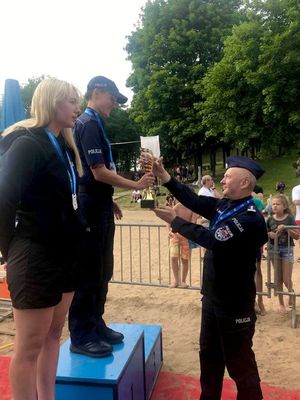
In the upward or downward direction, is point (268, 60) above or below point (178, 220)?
above

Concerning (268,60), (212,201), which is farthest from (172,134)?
(212,201)

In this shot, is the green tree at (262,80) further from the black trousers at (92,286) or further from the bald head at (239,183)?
the black trousers at (92,286)

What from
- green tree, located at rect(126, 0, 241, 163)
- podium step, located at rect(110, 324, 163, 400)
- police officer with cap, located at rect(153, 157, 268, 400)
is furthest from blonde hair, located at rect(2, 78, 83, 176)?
green tree, located at rect(126, 0, 241, 163)

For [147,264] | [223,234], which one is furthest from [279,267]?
[147,264]

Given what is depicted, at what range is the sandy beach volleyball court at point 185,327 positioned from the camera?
4.08 m

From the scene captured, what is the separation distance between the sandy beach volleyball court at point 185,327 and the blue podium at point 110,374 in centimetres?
87

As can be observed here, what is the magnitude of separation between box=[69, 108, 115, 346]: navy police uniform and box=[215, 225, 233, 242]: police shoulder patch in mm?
857

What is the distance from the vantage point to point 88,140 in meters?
2.82

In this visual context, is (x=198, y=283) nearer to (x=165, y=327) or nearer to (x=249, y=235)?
(x=165, y=327)

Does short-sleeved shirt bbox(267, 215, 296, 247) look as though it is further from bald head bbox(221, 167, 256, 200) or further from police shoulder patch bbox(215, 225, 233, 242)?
police shoulder patch bbox(215, 225, 233, 242)

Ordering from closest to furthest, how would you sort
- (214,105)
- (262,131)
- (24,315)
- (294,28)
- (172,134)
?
(24,315)
(294,28)
(262,131)
(214,105)
(172,134)

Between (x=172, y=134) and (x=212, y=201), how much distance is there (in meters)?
26.2

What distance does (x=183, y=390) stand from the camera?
3.58m

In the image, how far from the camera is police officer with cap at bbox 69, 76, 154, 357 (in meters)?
2.85
